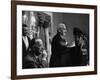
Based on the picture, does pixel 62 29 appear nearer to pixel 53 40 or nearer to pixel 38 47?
pixel 53 40

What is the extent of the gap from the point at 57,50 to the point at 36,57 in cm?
18

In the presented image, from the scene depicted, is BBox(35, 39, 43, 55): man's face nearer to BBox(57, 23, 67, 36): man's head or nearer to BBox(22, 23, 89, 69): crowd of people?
BBox(22, 23, 89, 69): crowd of people

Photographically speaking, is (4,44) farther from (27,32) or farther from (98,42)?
(98,42)

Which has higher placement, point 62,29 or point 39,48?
point 62,29

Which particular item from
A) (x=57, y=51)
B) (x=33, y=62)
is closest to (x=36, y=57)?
(x=33, y=62)

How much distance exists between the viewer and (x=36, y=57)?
1.49m

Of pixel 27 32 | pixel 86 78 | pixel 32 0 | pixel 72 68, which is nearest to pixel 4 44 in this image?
pixel 27 32

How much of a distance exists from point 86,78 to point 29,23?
0.66 meters

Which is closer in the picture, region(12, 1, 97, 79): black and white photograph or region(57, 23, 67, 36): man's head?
region(12, 1, 97, 79): black and white photograph

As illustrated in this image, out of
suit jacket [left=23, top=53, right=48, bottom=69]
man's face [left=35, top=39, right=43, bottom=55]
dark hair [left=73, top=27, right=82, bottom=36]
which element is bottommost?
suit jacket [left=23, top=53, right=48, bottom=69]

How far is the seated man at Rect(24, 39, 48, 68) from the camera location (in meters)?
1.46

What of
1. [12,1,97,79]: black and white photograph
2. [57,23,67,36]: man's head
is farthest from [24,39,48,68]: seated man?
[57,23,67,36]: man's head

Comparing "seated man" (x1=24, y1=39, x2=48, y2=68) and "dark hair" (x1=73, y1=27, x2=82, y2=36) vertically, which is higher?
"dark hair" (x1=73, y1=27, x2=82, y2=36)

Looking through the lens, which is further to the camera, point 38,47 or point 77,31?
point 77,31
